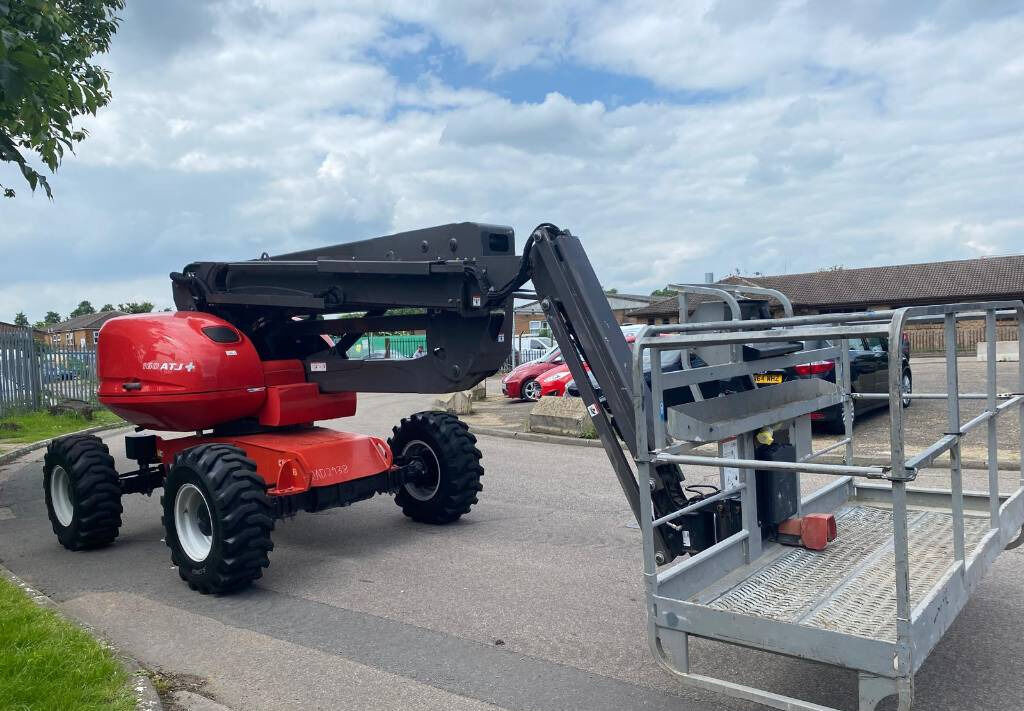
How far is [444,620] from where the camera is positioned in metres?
5.35

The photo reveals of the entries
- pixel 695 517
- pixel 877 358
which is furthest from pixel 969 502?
pixel 877 358

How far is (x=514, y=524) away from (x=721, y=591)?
382 cm

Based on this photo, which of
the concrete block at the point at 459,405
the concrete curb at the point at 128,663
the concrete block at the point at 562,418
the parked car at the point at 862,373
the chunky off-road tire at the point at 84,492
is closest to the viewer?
the concrete curb at the point at 128,663

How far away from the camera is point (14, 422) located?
1791cm

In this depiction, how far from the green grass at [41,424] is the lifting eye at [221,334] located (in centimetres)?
988

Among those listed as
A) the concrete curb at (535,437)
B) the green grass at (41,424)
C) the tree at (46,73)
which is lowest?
the concrete curb at (535,437)

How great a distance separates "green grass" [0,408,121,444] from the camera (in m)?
16.2

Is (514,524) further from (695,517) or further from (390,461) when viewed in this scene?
(695,517)

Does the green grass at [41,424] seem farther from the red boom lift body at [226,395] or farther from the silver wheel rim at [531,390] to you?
the red boom lift body at [226,395]

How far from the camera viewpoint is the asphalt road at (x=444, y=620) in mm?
4238

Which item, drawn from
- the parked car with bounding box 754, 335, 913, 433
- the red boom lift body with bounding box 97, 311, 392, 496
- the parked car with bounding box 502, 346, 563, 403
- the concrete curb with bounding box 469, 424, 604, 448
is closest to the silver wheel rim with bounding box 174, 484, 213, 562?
the red boom lift body with bounding box 97, 311, 392, 496

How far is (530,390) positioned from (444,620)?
14811mm

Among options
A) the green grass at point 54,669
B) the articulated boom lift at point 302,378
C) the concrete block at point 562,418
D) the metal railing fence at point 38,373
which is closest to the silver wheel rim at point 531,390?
the concrete block at point 562,418

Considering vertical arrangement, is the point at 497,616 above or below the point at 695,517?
below
